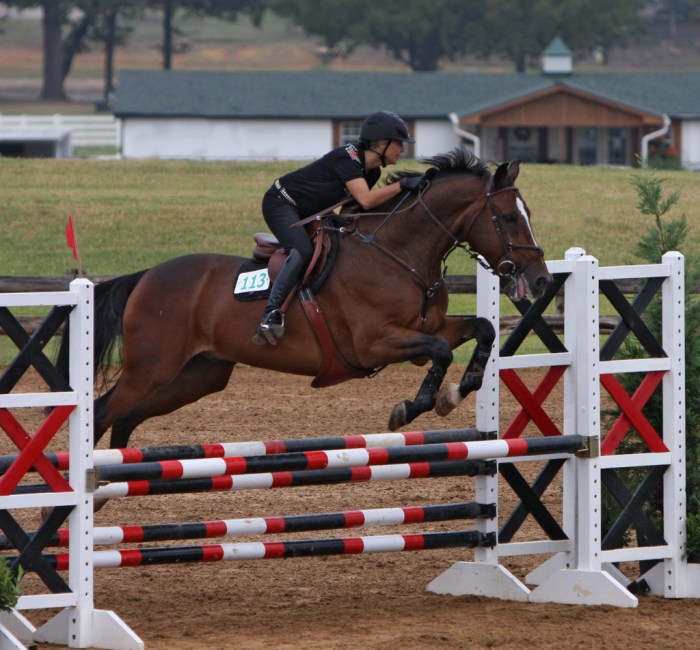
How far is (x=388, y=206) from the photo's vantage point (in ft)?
23.6

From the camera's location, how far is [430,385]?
22.4 ft

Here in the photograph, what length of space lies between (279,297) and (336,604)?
5.25ft

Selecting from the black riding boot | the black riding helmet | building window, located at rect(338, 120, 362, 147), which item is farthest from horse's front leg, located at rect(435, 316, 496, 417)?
building window, located at rect(338, 120, 362, 147)

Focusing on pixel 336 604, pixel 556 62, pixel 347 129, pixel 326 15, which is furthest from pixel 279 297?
pixel 326 15

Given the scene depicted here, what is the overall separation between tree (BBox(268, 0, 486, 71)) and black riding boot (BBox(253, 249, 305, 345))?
5490 centimetres

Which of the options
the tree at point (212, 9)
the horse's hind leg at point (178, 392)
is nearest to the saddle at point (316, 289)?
the horse's hind leg at point (178, 392)

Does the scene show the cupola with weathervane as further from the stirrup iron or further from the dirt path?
the stirrup iron

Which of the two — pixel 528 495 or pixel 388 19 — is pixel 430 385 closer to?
pixel 528 495

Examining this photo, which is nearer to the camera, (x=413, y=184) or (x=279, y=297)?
(x=279, y=297)

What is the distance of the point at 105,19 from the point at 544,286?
63314 millimetres

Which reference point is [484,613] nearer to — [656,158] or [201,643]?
[201,643]

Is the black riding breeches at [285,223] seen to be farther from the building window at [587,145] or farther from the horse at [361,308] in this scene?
the building window at [587,145]

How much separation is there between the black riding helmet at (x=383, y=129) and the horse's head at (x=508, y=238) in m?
0.52

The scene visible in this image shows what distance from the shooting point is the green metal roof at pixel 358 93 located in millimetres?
44656
